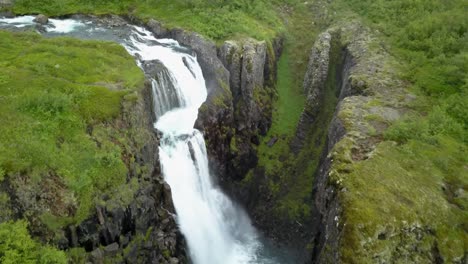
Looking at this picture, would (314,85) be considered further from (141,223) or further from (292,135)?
(141,223)

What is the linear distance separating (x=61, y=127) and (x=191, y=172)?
30.8ft

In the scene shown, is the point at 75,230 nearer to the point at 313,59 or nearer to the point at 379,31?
the point at 313,59

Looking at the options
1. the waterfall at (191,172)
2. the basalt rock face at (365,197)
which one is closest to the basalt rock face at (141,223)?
the waterfall at (191,172)

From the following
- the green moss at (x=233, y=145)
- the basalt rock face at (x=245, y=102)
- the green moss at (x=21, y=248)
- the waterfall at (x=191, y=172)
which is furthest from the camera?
the basalt rock face at (x=245, y=102)

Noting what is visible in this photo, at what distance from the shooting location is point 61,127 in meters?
20.1

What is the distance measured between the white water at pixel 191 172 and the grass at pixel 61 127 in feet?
10.5

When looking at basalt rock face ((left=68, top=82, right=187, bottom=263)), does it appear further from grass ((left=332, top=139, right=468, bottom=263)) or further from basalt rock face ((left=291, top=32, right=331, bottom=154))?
basalt rock face ((left=291, top=32, right=331, bottom=154))

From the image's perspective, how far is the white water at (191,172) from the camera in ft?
84.3

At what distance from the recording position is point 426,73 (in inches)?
1256

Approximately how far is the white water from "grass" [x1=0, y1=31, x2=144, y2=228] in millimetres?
3190

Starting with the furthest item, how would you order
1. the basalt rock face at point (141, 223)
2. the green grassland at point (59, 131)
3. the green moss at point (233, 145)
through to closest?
the green moss at point (233, 145)
the basalt rock face at point (141, 223)
the green grassland at point (59, 131)

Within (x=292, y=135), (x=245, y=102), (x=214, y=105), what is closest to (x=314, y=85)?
(x=292, y=135)

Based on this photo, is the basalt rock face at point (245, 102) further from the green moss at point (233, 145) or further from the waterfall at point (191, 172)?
the waterfall at point (191, 172)

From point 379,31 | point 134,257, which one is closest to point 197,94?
point 134,257
